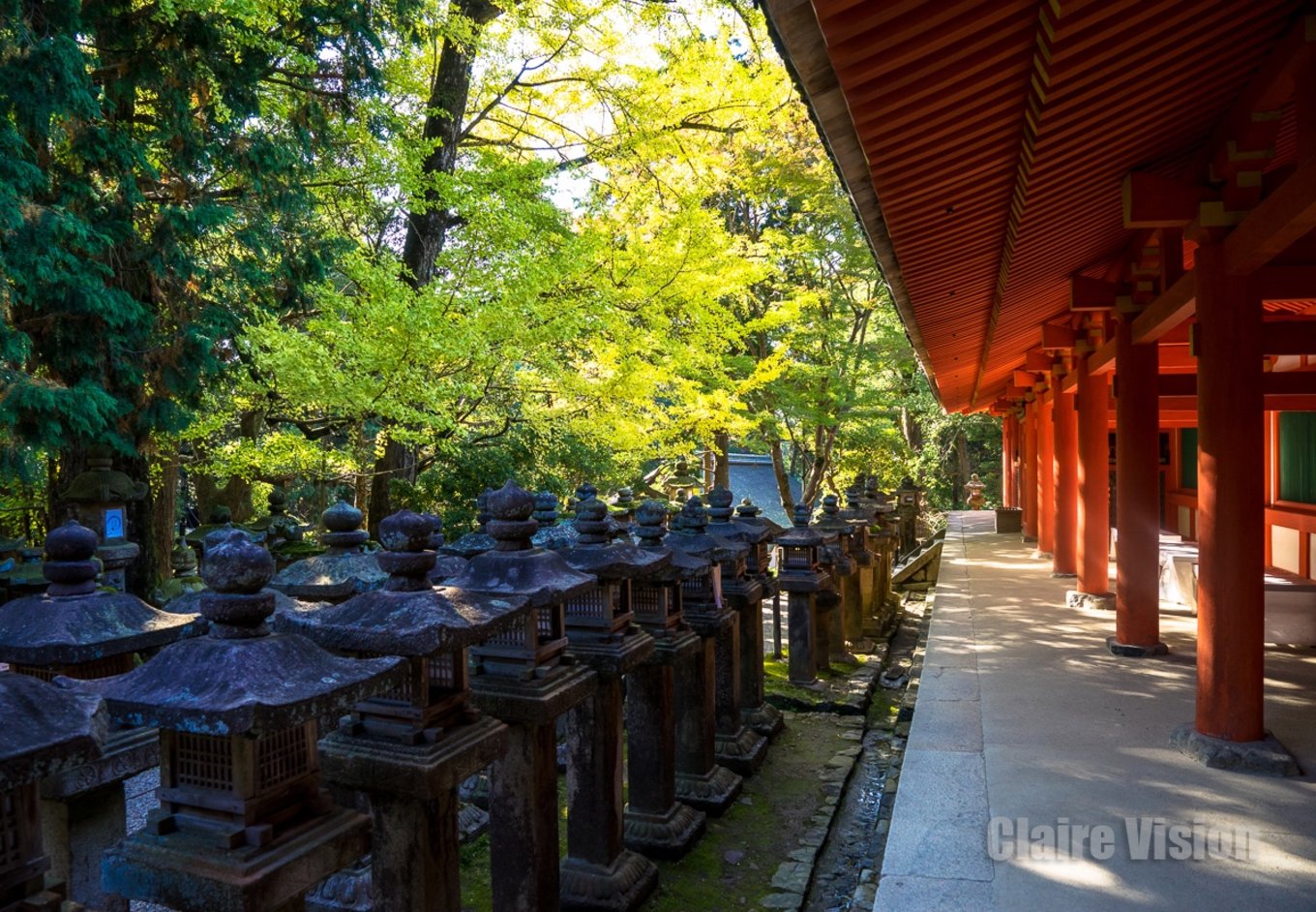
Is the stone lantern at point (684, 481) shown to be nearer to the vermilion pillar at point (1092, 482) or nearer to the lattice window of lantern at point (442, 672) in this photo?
the vermilion pillar at point (1092, 482)

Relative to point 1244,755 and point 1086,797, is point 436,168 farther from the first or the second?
point 1244,755

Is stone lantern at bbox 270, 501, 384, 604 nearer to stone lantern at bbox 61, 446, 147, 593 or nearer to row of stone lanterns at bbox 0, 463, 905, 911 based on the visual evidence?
row of stone lanterns at bbox 0, 463, 905, 911

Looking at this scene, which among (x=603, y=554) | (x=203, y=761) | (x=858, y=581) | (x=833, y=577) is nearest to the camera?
(x=203, y=761)

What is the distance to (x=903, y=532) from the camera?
18.6 meters

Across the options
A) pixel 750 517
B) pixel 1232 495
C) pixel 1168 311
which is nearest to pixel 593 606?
pixel 750 517

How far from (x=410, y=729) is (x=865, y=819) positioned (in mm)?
3987

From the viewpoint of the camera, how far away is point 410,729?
2902mm

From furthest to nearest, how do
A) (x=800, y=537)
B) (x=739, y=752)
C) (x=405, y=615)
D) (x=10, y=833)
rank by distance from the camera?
(x=800, y=537)
(x=739, y=752)
(x=405, y=615)
(x=10, y=833)

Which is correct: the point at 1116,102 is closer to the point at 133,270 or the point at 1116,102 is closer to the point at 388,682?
the point at 388,682

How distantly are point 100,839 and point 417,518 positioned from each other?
172 centimetres

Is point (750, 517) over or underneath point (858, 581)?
over

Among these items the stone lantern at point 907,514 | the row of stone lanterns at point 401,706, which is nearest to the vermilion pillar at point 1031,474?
the stone lantern at point 907,514

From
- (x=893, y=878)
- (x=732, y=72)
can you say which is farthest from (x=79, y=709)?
(x=732, y=72)

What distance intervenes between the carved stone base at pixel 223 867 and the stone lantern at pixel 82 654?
762 millimetres
